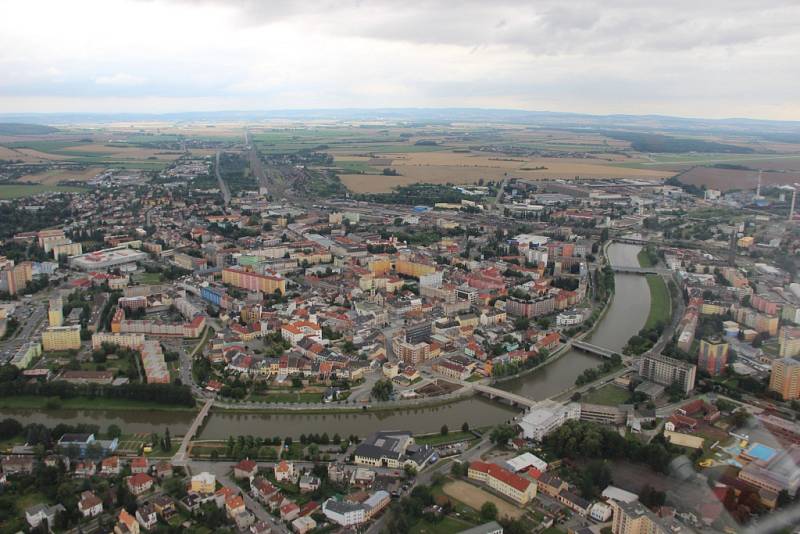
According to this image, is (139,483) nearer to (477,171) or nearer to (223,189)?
(223,189)

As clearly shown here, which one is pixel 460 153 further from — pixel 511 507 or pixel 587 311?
pixel 511 507

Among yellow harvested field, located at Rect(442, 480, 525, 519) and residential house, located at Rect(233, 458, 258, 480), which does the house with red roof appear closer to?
residential house, located at Rect(233, 458, 258, 480)

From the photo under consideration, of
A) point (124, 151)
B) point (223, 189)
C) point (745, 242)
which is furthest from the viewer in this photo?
point (124, 151)

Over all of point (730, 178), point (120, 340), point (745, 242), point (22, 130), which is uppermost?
point (22, 130)

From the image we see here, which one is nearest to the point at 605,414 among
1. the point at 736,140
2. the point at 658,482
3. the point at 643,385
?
the point at 643,385

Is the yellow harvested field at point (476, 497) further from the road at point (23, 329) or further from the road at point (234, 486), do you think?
the road at point (23, 329)

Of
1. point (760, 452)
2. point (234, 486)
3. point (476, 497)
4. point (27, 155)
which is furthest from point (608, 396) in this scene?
point (27, 155)
